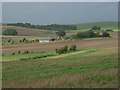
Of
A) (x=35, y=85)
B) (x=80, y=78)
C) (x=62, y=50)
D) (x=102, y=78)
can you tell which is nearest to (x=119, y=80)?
(x=102, y=78)

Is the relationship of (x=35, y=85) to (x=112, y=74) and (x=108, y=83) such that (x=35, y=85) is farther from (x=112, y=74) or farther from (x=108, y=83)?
(x=112, y=74)

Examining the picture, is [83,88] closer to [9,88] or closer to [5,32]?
[9,88]

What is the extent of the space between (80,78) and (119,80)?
1.73 meters

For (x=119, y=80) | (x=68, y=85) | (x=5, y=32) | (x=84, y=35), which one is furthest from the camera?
(x=5, y=32)

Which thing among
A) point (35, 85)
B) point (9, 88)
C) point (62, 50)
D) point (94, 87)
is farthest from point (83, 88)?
point (62, 50)

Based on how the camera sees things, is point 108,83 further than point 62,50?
No

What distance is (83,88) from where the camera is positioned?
8859mm

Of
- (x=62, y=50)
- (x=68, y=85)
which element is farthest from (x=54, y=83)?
(x=62, y=50)

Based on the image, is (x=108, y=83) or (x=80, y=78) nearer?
(x=108, y=83)

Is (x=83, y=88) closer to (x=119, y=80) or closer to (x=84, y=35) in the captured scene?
(x=119, y=80)

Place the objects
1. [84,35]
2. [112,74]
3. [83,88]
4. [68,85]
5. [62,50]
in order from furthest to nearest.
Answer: [84,35] < [62,50] < [112,74] < [68,85] < [83,88]

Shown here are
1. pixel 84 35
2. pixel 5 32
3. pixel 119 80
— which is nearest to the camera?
pixel 119 80

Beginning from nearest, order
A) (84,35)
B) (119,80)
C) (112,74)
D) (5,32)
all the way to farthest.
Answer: (119,80), (112,74), (84,35), (5,32)

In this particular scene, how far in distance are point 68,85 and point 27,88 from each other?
64.5 inches
